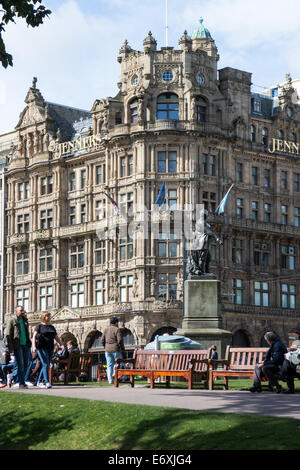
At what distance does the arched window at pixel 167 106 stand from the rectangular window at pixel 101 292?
1411cm

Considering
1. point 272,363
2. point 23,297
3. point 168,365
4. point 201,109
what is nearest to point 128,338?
point 23,297

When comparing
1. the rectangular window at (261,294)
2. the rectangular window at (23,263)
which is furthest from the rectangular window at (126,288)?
the rectangular window at (23,263)

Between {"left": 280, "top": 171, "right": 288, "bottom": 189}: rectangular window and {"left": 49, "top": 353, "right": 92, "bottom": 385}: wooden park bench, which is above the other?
{"left": 280, "top": 171, "right": 288, "bottom": 189}: rectangular window

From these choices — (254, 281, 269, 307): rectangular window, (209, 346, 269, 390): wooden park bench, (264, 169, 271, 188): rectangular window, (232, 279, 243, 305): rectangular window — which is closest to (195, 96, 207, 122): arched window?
(264, 169, 271, 188): rectangular window

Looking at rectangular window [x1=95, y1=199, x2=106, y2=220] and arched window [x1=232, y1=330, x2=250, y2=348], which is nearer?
arched window [x1=232, y1=330, x2=250, y2=348]

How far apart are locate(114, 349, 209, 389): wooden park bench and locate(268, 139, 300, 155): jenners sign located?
55.0m

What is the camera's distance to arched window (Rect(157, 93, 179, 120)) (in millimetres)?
73875

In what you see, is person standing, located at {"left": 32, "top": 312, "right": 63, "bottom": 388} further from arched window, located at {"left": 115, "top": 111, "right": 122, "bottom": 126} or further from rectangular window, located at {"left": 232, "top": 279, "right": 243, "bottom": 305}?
arched window, located at {"left": 115, "top": 111, "right": 122, "bottom": 126}

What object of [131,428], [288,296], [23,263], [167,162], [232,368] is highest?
[167,162]

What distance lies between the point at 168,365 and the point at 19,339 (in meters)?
4.14

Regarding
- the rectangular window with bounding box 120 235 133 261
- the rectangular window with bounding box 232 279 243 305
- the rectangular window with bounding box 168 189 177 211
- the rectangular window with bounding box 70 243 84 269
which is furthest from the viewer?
the rectangular window with bounding box 70 243 84 269

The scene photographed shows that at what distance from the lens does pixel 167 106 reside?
74.0 m

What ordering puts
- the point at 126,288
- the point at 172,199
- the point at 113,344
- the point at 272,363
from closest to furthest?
the point at 272,363 < the point at 113,344 < the point at 172,199 < the point at 126,288

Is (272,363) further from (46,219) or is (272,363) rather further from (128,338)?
(46,219)
